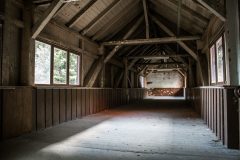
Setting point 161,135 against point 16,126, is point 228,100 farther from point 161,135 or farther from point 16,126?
point 16,126

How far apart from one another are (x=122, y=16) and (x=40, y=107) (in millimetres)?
4883

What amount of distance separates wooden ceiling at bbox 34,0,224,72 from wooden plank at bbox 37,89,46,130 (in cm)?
214

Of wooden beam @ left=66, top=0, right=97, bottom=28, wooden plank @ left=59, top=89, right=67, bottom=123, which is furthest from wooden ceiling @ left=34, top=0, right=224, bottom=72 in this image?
wooden plank @ left=59, top=89, right=67, bottom=123

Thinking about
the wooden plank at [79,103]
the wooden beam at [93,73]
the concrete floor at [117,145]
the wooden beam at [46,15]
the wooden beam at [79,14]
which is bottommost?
the concrete floor at [117,145]

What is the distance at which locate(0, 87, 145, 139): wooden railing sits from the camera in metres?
4.05

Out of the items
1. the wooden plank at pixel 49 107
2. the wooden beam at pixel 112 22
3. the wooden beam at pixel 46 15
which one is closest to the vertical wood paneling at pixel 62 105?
the wooden plank at pixel 49 107

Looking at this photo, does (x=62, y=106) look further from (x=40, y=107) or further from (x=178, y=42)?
(x=178, y=42)

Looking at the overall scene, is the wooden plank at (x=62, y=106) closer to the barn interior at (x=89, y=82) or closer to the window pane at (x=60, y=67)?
the barn interior at (x=89, y=82)

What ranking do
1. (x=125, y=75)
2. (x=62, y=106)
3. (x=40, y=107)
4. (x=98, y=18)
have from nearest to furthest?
(x=40, y=107), (x=62, y=106), (x=98, y=18), (x=125, y=75)

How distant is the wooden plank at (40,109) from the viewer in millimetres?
4938

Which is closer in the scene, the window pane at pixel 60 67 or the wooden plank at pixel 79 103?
the window pane at pixel 60 67

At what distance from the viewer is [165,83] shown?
22797 millimetres

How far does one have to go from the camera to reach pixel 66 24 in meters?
6.49

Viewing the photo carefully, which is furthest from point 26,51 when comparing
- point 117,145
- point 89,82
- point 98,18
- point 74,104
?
point 89,82
